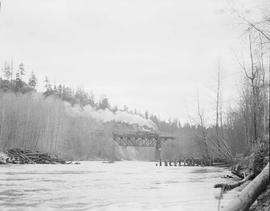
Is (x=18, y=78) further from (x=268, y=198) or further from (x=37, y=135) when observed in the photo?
(x=268, y=198)

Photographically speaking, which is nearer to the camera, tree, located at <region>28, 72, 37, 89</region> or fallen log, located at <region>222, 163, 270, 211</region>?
fallen log, located at <region>222, 163, 270, 211</region>

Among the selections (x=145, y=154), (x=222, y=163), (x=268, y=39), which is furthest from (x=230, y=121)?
(x=145, y=154)

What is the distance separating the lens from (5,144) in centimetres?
7381

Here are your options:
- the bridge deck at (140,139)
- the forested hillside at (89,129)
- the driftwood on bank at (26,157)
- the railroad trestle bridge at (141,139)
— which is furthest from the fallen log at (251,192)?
the bridge deck at (140,139)

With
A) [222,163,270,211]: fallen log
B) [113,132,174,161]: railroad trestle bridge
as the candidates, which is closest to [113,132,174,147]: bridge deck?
[113,132,174,161]: railroad trestle bridge

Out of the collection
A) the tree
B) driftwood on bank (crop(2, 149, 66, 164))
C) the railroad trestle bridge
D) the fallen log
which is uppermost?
the tree

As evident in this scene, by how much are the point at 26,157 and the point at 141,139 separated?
62.5m

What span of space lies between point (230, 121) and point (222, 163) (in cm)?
607

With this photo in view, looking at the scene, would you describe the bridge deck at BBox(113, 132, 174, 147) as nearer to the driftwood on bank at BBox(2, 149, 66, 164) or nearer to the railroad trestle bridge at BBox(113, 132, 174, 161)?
the railroad trestle bridge at BBox(113, 132, 174, 161)

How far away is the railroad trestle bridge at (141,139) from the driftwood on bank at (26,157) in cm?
5158

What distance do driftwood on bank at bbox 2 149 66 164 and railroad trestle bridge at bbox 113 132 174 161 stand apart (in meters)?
51.6

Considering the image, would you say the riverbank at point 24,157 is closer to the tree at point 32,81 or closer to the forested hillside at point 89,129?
the forested hillside at point 89,129

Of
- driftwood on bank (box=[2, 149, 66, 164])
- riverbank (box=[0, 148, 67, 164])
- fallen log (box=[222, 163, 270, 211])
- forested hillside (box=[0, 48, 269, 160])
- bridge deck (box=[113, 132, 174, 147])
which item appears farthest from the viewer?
bridge deck (box=[113, 132, 174, 147])

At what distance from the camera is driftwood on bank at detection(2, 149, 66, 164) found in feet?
188
